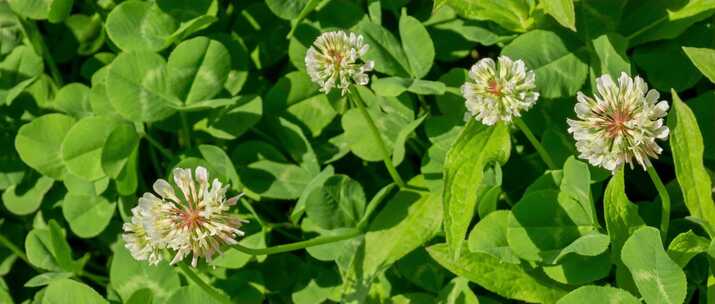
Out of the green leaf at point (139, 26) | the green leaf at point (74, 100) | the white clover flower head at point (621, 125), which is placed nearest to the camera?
the white clover flower head at point (621, 125)

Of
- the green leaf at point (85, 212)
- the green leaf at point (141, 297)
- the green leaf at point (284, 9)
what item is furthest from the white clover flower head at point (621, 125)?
the green leaf at point (85, 212)

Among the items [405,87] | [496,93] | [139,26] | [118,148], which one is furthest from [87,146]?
[496,93]

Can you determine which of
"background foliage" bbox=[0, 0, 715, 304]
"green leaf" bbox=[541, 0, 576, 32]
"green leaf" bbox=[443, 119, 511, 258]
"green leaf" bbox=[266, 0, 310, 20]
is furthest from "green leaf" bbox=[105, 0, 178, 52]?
"green leaf" bbox=[541, 0, 576, 32]

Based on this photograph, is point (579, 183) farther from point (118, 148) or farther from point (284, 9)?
point (118, 148)

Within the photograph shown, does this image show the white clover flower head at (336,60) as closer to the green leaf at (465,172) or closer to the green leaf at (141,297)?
the green leaf at (465,172)

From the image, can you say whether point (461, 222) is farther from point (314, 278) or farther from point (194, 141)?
point (194, 141)

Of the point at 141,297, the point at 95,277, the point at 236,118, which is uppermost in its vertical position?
the point at 236,118
